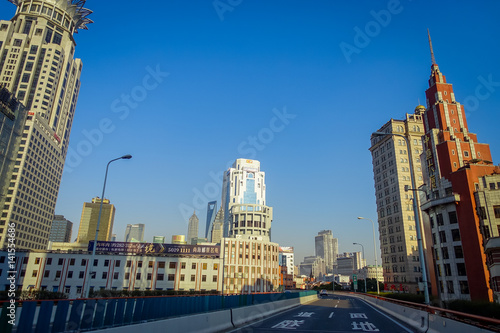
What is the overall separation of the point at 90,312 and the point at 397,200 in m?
105

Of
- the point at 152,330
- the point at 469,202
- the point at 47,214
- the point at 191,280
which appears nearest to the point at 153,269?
the point at 191,280

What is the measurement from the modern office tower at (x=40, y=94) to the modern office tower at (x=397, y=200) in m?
139

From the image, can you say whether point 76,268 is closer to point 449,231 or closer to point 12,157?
point 12,157

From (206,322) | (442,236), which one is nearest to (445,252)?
(442,236)

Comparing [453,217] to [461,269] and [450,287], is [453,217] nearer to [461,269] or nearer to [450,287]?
[461,269]

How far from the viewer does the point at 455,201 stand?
2057 inches

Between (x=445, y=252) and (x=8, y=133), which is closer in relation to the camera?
(x=445, y=252)

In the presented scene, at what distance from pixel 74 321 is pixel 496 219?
188 ft

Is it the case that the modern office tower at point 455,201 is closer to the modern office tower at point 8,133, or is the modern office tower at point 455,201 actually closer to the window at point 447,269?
the window at point 447,269

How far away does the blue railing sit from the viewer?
25.3 ft

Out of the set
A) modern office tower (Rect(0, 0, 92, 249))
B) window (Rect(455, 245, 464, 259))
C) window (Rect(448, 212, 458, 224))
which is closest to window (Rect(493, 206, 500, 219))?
window (Rect(448, 212, 458, 224))

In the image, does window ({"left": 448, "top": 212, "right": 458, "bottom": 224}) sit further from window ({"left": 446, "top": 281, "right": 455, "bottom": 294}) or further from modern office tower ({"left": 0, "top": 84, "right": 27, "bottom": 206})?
modern office tower ({"left": 0, "top": 84, "right": 27, "bottom": 206})

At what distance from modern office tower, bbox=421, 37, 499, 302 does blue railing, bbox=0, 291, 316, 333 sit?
161 feet

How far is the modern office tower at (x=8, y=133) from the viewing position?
357 ft
